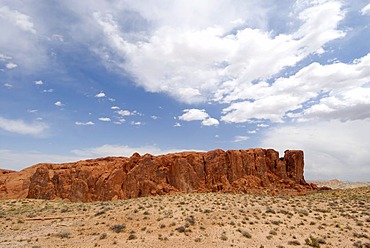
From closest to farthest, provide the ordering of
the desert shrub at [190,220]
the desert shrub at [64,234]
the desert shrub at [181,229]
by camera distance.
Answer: the desert shrub at [64,234], the desert shrub at [181,229], the desert shrub at [190,220]

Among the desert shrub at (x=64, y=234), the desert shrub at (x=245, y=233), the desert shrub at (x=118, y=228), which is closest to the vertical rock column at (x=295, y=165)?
the desert shrub at (x=245, y=233)

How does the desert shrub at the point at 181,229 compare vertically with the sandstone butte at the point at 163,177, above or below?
below

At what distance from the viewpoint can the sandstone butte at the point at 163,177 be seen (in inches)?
2174

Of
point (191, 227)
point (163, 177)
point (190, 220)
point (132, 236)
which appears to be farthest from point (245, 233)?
point (163, 177)

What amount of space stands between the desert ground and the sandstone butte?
2518 cm

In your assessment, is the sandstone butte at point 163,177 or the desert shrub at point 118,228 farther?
the sandstone butte at point 163,177

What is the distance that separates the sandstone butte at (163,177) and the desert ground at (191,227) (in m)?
25.2

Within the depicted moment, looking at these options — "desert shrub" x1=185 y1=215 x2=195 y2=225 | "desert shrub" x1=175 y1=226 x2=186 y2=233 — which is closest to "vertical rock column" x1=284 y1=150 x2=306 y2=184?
"desert shrub" x1=185 y1=215 x2=195 y2=225

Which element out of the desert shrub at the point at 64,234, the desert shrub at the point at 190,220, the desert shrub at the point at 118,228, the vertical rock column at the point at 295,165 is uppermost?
the vertical rock column at the point at 295,165

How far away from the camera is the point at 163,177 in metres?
58.0

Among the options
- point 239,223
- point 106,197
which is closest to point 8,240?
point 239,223

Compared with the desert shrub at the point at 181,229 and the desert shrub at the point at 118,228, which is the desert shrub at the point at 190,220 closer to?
the desert shrub at the point at 181,229

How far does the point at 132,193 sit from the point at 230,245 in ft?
127

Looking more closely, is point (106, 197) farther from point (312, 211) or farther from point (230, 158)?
point (312, 211)
